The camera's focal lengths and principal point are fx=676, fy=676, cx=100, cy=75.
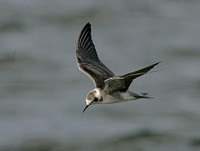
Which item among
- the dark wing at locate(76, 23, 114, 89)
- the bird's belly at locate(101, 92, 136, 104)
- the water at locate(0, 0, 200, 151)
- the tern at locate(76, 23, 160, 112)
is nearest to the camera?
the tern at locate(76, 23, 160, 112)

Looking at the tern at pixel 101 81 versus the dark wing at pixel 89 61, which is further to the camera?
the dark wing at pixel 89 61

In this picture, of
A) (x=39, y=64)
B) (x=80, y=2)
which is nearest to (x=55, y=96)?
(x=39, y=64)

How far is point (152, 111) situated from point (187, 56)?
2.85 m

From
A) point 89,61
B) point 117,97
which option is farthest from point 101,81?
point 89,61

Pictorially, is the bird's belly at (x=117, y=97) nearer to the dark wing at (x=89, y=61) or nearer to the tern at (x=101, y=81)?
the tern at (x=101, y=81)

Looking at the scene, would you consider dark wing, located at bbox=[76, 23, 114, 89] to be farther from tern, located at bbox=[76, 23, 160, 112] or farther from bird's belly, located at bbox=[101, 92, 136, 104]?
bird's belly, located at bbox=[101, 92, 136, 104]

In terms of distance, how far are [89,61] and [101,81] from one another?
27.3 inches

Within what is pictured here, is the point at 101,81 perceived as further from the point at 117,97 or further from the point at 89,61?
the point at 89,61

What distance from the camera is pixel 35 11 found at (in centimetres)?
2125

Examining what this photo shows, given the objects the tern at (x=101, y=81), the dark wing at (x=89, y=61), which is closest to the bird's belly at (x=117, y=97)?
the tern at (x=101, y=81)

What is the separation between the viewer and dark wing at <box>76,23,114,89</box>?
773cm

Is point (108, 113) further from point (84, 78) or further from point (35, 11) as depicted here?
point (35, 11)

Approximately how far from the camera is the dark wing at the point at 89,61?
7726 millimetres

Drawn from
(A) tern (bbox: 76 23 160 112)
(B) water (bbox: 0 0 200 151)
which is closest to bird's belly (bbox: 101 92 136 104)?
(A) tern (bbox: 76 23 160 112)
